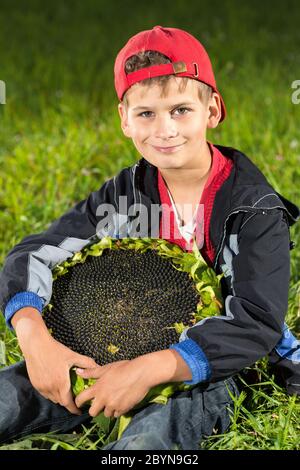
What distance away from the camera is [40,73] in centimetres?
615

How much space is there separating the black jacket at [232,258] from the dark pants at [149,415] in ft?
0.57

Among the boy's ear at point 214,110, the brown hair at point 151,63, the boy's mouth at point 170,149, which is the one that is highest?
the brown hair at point 151,63

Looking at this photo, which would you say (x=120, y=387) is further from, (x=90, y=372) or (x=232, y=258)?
(x=232, y=258)

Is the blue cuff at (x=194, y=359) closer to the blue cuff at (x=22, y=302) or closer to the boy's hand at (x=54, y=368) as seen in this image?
the boy's hand at (x=54, y=368)

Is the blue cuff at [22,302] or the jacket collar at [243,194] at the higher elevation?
the jacket collar at [243,194]

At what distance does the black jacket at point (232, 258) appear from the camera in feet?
8.18

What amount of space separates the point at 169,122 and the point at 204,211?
13.6 inches

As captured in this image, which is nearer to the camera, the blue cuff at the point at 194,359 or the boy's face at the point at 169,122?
the blue cuff at the point at 194,359

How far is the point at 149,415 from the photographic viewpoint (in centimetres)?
246

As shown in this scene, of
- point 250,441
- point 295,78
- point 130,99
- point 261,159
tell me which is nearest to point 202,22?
point 295,78

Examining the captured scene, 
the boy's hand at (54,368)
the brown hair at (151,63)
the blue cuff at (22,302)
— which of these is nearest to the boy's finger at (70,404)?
the boy's hand at (54,368)

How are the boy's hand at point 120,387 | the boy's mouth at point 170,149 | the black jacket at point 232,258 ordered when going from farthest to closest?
1. the boy's mouth at point 170,149
2. the black jacket at point 232,258
3. the boy's hand at point 120,387

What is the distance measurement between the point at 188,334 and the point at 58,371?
0.42 meters

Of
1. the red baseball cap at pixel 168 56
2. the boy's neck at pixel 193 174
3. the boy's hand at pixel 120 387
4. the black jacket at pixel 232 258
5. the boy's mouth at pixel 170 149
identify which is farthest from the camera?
the boy's neck at pixel 193 174
